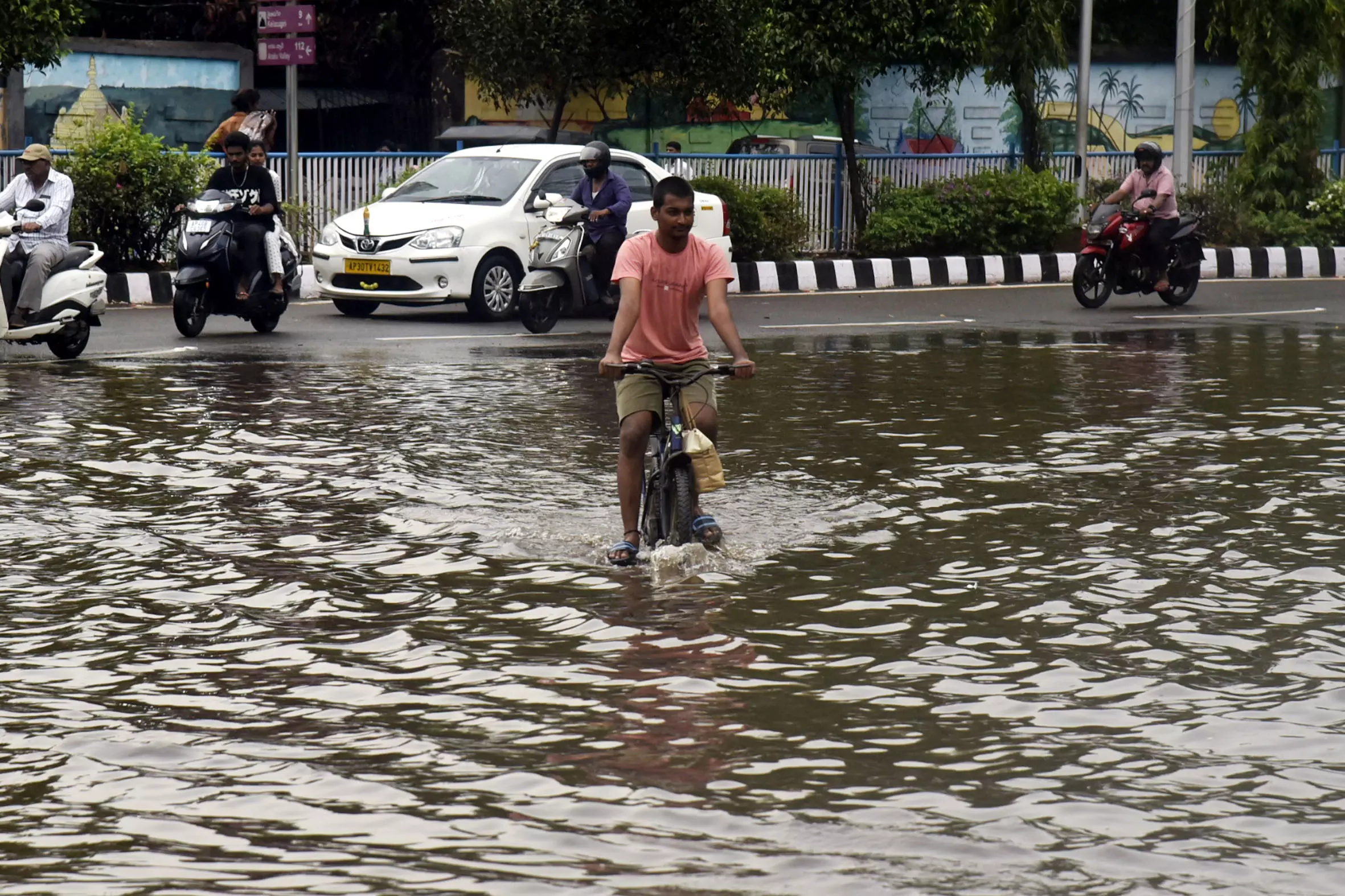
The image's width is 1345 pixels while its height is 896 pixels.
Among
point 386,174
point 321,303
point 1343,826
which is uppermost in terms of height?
point 386,174

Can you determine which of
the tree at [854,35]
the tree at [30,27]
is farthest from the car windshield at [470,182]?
the tree at [854,35]

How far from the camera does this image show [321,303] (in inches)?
800

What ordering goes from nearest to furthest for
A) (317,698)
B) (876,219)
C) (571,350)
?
1. (317,698)
2. (571,350)
3. (876,219)

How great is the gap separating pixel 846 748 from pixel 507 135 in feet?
85.3

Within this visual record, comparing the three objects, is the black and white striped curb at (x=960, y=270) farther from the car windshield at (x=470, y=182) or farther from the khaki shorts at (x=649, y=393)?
the khaki shorts at (x=649, y=393)

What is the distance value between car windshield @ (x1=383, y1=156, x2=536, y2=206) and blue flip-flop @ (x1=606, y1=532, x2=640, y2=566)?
11.2m

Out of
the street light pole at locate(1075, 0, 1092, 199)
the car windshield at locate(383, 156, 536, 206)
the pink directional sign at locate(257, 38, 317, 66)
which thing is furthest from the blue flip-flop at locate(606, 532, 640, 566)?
the street light pole at locate(1075, 0, 1092, 199)

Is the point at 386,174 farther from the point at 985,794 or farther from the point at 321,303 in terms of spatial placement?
the point at 985,794

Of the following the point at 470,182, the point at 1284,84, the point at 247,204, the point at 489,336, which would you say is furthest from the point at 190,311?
the point at 1284,84

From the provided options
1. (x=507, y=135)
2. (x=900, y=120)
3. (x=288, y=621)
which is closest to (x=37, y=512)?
(x=288, y=621)

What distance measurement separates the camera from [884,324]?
1855 centimetres

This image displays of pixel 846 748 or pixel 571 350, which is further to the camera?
pixel 571 350

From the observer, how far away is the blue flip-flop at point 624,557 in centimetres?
786

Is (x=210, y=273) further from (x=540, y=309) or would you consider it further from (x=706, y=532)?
(x=706, y=532)
